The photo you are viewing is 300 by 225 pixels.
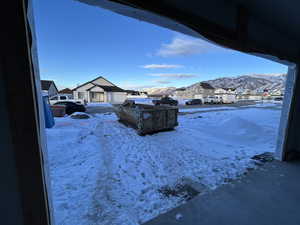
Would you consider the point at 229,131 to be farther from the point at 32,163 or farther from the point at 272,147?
the point at 32,163

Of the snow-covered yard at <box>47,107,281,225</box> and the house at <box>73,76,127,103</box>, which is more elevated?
the house at <box>73,76,127,103</box>

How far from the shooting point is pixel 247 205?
2248 millimetres

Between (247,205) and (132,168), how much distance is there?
86.8 inches

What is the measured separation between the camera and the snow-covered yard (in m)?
2.22

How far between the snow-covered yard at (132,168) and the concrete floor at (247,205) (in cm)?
24

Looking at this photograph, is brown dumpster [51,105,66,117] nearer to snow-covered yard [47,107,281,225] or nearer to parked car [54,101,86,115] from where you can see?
parked car [54,101,86,115]

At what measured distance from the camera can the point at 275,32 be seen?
2.71m

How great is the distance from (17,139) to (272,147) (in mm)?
6162

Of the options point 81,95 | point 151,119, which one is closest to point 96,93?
point 81,95

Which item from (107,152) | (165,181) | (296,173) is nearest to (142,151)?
(107,152)

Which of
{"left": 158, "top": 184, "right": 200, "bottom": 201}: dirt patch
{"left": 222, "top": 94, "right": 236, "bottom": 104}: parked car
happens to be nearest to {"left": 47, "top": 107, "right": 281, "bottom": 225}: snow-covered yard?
{"left": 158, "top": 184, "right": 200, "bottom": 201}: dirt patch

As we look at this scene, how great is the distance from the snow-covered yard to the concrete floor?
9.3 inches

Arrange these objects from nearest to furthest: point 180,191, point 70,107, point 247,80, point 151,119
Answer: point 180,191 → point 151,119 → point 70,107 → point 247,80

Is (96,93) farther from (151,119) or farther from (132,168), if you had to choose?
(132,168)
